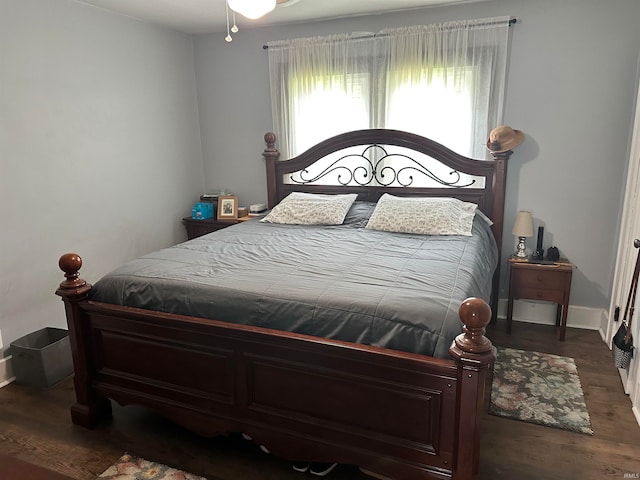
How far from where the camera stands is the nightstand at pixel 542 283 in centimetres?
324

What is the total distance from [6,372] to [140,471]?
143 cm

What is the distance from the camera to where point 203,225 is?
4.34 m

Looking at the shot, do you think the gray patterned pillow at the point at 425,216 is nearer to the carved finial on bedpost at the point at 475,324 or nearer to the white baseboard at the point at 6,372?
the carved finial on bedpost at the point at 475,324

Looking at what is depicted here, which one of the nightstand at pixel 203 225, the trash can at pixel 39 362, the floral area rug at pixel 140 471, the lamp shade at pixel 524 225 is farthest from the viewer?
the nightstand at pixel 203 225

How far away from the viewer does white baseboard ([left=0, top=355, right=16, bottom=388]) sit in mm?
2828

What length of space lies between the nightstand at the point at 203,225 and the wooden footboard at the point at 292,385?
6.58 ft

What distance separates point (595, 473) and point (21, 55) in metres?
3.89

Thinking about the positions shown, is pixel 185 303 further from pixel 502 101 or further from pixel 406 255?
pixel 502 101

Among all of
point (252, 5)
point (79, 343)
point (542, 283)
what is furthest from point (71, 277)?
point (542, 283)

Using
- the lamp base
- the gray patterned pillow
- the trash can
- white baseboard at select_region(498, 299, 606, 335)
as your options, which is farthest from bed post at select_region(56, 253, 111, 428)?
white baseboard at select_region(498, 299, 606, 335)

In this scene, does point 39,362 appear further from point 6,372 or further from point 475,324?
point 475,324

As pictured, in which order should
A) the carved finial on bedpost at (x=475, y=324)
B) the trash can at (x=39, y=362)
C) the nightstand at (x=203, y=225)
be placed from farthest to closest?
1. the nightstand at (x=203, y=225)
2. the trash can at (x=39, y=362)
3. the carved finial on bedpost at (x=475, y=324)

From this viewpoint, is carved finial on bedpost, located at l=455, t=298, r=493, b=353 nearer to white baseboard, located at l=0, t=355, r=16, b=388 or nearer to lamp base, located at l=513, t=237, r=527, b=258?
lamp base, located at l=513, t=237, r=527, b=258

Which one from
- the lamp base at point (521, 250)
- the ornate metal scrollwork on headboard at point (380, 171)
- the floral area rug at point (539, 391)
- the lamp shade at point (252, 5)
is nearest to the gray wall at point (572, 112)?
the lamp base at point (521, 250)
